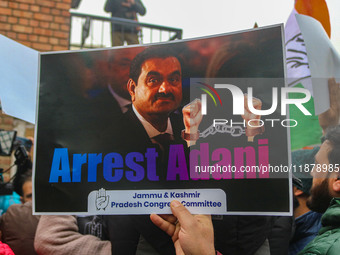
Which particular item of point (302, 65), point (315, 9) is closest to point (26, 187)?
point (302, 65)

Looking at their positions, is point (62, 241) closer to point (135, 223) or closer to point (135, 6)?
point (135, 223)

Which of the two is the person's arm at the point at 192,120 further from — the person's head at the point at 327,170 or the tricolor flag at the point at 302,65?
the person's head at the point at 327,170

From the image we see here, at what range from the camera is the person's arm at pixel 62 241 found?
179 centimetres

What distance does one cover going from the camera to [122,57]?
5.12 ft

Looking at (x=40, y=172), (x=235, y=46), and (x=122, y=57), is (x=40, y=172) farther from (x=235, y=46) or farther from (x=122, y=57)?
(x=235, y=46)

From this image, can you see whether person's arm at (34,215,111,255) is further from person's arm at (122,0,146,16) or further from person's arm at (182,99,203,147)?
person's arm at (122,0,146,16)

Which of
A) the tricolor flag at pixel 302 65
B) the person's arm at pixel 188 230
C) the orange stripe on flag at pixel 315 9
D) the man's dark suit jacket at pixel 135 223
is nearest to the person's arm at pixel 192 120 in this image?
the man's dark suit jacket at pixel 135 223

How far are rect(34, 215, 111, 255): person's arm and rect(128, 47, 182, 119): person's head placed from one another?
700 mm

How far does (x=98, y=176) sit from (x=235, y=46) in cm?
70

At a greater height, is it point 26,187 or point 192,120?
point 192,120

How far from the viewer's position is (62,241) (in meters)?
1.81

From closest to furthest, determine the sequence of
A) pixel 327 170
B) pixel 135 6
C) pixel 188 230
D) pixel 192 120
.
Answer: pixel 188 230 → pixel 192 120 → pixel 327 170 → pixel 135 6

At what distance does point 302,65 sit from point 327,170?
0.68 metres

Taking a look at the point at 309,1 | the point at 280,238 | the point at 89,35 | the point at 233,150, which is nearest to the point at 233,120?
the point at 233,150
